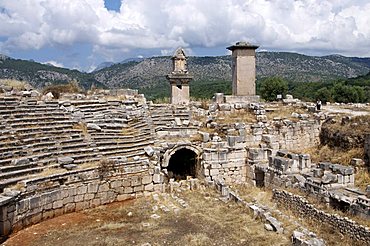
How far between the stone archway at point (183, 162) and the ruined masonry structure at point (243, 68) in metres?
5.86

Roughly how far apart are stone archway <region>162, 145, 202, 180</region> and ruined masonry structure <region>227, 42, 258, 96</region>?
586 cm

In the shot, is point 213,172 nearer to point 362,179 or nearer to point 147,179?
point 147,179

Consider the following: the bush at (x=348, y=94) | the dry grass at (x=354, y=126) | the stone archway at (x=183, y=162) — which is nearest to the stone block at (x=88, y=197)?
the stone archway at (x=183, y=162)

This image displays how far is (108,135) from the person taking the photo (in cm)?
1709

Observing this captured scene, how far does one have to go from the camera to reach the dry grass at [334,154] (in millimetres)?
17641

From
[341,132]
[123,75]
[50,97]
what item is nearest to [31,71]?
[123,75]

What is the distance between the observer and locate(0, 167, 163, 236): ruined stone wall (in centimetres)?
1183

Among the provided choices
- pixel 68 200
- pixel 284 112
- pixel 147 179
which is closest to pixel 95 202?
pixel 68 200

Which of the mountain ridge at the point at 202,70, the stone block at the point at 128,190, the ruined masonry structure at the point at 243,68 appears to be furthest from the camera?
the mountain ridge at the point at 202,70

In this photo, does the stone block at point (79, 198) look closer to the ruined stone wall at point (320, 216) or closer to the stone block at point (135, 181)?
the stone block at point (135, 181)

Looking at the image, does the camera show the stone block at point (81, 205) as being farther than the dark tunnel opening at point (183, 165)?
No

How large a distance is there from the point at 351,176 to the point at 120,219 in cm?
717

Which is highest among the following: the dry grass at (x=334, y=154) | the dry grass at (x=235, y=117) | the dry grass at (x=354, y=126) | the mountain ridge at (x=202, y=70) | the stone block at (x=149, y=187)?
the mountain ridge at (x=202, y=70)

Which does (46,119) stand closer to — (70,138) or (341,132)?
(70,138)
